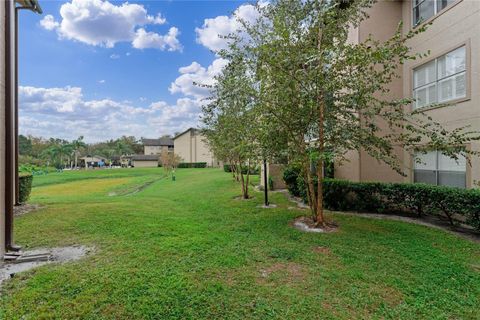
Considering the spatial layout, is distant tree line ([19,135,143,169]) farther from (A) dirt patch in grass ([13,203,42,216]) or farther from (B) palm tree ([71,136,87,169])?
(A) dirt patch in grass ([13,203,42,216])

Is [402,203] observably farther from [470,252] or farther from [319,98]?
[319,98]

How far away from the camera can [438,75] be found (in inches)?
364

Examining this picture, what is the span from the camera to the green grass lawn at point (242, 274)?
333 cm

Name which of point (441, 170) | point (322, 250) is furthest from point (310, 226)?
point (441, 170)

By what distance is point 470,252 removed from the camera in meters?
5.66

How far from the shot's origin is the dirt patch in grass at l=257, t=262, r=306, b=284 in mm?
4238

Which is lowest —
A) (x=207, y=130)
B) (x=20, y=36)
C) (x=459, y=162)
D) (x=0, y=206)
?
(x=0, y=206)

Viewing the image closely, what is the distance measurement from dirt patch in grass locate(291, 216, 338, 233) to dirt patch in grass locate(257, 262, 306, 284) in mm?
2469

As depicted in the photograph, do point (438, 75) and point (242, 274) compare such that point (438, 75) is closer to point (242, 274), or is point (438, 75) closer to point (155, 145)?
point (242, 274)

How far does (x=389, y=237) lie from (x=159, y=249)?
5.57 meters

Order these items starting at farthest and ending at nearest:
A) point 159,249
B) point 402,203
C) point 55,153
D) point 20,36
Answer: point 55,153, point 402,203, point 20,36, point 159,249

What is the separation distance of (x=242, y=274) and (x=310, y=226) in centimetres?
372

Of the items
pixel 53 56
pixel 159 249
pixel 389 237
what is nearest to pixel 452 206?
pixel 389 237

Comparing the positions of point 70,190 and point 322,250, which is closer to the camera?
point 322,250
